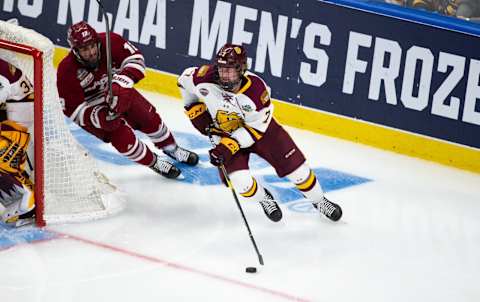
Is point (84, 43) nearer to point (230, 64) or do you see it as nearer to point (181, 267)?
point (230, 64)

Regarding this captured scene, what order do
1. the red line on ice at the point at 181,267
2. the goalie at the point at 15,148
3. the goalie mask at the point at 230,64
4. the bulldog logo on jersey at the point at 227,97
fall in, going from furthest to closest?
the bulldog logo on jersey at the point at 227,97 < the goalie at the point at 15,148 < the goalie mask at the point at 230,64 < the red line on ice at the point at 181,267

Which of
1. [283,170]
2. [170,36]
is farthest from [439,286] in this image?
[170,36]

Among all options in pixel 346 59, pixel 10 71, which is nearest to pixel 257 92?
pixel 10 71

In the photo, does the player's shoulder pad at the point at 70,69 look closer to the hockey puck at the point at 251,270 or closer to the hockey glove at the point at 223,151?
the hockey glove at the point at 223,151

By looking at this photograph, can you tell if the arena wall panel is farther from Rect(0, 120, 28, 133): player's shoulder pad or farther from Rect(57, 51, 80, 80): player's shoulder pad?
Rect(0, 120, 28, 133): player's shoulder pad

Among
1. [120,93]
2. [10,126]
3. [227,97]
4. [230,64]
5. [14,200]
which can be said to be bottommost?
[14,200]

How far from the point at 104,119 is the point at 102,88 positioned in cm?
21

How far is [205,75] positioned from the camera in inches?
224

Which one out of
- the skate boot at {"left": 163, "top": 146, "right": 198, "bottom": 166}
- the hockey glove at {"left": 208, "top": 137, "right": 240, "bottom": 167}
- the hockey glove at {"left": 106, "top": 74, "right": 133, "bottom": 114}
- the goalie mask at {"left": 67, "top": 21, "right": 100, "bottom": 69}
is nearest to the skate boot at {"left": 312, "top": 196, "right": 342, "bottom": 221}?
the hockey glove at {"left": 208, "top": 137, "right": 240, "bottom": 167}

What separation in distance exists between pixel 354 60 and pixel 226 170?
1.64m

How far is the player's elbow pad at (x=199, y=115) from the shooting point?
5.77 metres

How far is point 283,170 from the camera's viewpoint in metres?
5.73

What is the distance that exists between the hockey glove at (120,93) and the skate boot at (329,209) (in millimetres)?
1190

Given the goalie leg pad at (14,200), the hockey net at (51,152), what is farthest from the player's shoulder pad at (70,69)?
the goalie leg pad at (14,200)
